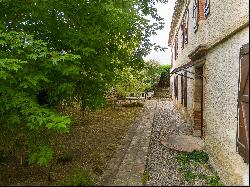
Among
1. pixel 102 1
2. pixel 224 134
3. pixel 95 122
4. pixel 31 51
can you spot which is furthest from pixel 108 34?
pixel 95 122

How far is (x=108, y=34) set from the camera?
8086 mm

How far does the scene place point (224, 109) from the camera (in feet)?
24.5

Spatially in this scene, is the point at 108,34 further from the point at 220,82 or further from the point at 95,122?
the point at 95,122

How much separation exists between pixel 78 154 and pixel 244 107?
5298 mm

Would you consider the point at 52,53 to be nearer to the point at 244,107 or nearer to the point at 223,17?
the point at 244,107

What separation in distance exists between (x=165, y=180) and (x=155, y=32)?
4.69 meters

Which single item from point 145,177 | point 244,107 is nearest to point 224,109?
point 244,107

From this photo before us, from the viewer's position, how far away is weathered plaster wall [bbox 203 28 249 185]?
627 cm

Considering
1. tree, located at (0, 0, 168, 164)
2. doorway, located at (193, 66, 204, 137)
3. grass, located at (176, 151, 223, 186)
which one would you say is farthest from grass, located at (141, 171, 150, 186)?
doorway, located at (193, 66, 204, 137)

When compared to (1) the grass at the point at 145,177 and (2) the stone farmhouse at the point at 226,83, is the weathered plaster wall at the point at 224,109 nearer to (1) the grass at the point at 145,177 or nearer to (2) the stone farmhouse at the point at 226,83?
(2) the stone farmhouse at the point at 226,83

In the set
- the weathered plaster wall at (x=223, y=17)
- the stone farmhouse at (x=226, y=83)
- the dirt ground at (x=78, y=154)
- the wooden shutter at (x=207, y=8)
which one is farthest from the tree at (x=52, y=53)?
the wooden shutter at (x=207, y=8)

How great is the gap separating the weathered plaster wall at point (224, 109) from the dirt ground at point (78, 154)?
2.82m

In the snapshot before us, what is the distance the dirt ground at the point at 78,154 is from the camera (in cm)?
736

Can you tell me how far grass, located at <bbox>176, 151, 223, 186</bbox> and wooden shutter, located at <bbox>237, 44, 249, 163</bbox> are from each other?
1383 mm
